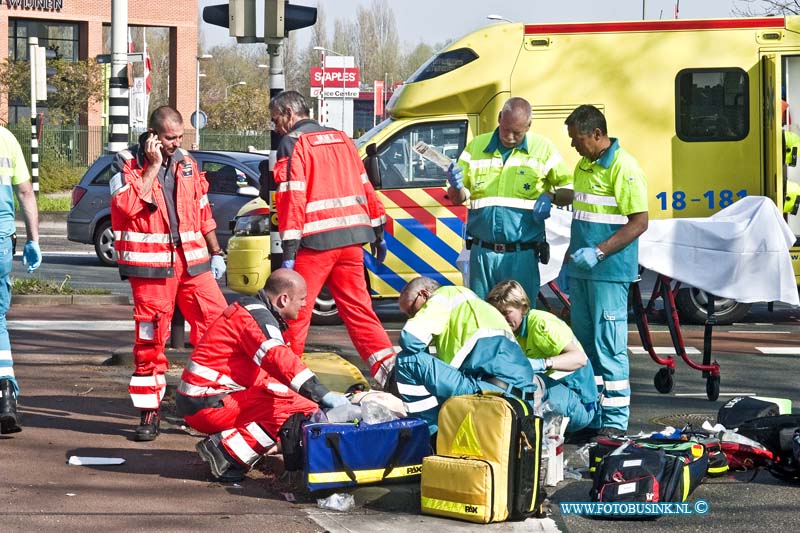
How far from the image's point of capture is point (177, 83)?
5428 centimetres

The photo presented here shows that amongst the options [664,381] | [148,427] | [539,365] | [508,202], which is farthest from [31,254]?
[664,381]

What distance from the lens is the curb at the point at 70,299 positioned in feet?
48.1

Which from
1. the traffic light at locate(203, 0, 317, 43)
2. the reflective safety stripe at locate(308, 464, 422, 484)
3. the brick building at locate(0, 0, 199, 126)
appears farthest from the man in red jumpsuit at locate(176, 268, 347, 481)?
the brick building at locate(0, 0, 199, 126)

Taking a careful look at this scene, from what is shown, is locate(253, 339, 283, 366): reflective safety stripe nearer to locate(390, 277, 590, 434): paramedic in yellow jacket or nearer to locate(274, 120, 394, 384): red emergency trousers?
locate(390, 277, 590, 434): paramedic in yellow jacket

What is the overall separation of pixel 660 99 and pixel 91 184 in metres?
9.60

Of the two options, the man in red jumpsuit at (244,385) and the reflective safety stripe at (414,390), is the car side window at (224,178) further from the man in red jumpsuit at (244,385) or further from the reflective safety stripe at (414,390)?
the reflective safety stripe at (414,390)

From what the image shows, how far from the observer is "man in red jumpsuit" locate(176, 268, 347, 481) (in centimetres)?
678

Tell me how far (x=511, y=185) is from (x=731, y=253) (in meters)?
2.43

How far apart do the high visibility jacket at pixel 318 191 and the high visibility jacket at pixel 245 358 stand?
1.15 m

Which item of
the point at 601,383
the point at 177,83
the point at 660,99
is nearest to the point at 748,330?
the point at 660,99

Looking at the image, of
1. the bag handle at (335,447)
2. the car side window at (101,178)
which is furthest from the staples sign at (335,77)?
the bag handle at (335,447)

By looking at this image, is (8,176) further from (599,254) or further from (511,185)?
(599,254)

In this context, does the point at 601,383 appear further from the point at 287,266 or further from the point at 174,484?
the point at 174,484

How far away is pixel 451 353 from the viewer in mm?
A: 7125
